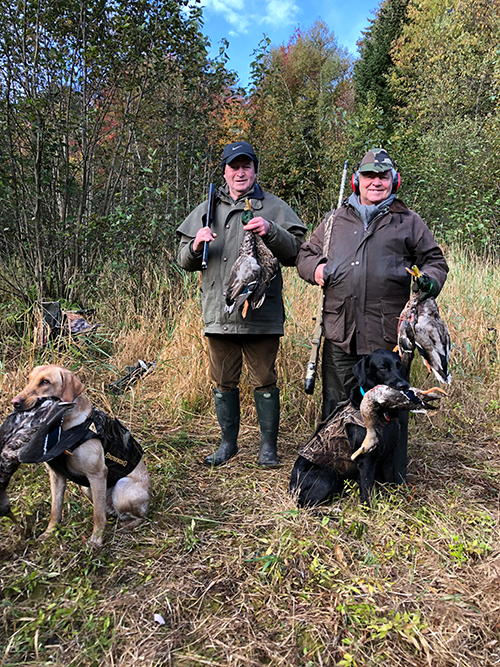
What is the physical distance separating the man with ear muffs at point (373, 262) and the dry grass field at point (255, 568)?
0.55 m

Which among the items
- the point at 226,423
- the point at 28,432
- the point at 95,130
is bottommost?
the point at 226,423

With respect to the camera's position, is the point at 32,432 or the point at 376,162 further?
the point at 376,162

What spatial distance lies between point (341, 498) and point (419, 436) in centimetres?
148

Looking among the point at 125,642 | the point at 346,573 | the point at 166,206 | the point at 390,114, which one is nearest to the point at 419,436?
the point at 346,573

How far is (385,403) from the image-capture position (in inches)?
91.7

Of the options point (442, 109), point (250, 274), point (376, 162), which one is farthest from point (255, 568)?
point (442, 109)

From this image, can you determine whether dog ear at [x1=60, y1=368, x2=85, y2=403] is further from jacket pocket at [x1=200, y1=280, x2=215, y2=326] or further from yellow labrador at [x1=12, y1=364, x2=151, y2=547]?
jacket pocket at [x1=200, y1=280, x2=215, y2=326]

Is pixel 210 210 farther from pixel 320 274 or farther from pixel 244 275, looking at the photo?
pixel 320 274

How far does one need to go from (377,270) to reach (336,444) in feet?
3.70

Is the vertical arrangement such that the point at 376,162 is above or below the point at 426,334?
above

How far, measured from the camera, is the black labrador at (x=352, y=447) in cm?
246

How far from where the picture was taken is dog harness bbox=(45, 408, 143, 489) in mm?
2203

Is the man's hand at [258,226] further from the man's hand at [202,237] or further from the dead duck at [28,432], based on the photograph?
the dead duck at [28,432]

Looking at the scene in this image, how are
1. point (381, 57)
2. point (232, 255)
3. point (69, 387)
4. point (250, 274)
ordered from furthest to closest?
point (381, 57) < point (232, 255) < point (250, 274) < point (69, 387)
